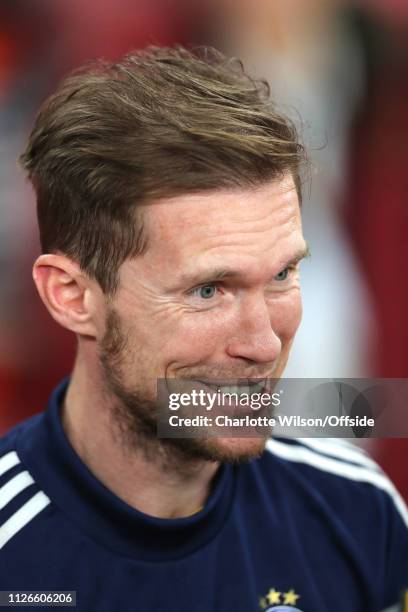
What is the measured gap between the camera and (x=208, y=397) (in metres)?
1.38

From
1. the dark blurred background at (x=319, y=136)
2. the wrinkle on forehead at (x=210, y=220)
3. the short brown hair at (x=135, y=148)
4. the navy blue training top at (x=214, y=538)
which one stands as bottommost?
the navy blue training top at (x=214, y=538)

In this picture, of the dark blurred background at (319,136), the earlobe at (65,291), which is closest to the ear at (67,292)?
the earlobe at (65,291)

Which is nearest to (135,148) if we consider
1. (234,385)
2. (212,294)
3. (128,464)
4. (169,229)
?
(169,229)

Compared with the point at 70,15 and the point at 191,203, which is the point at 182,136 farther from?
the point at 70,15

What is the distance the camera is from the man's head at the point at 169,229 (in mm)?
1326

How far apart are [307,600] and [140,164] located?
714mm

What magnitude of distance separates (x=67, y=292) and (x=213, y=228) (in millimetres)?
285

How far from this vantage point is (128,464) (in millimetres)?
1484

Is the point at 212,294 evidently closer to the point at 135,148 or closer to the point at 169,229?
the point at 169,229

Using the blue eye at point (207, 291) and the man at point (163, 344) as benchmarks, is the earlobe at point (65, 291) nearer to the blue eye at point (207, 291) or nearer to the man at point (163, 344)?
the man at point (163, 344)

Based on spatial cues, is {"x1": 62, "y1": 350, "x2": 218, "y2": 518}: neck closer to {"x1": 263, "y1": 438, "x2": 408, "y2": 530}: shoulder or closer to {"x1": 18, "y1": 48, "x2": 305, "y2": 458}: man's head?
{"x1": 18, "y1": 48, "x2": 305, "y2": 458}: man's head

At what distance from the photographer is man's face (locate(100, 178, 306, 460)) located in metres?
1.32

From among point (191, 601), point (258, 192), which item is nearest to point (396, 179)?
point (258, 192)

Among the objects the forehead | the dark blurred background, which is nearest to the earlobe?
the forehead
